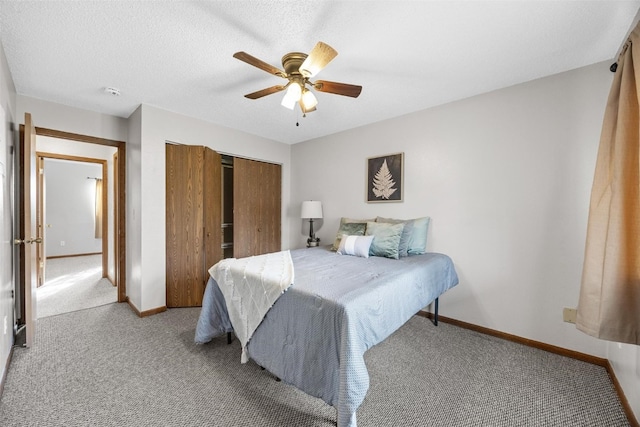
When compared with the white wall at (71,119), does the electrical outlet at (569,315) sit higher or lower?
lower

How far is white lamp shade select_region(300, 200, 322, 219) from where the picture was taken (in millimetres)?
3848

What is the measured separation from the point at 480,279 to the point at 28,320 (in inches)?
159

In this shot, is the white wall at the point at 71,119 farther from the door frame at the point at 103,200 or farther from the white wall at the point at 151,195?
the door frame at the point at 103,200

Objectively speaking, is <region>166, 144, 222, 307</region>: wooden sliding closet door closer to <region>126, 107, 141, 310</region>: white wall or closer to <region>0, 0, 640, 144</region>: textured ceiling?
<region>126, 107, 141, 310</region>: white wall

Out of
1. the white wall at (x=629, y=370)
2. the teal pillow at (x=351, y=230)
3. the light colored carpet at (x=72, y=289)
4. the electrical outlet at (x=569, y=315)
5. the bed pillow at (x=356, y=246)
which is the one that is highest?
the teal pillow at (x=351, y=230)

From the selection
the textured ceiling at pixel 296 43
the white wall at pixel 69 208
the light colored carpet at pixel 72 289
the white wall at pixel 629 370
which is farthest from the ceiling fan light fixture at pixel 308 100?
the white wall at pixel 69 208

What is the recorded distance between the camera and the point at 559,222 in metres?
2.21

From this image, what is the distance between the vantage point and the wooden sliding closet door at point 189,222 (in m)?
3.13

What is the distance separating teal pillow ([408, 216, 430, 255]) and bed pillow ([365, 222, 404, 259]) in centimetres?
17

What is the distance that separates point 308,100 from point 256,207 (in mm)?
2491

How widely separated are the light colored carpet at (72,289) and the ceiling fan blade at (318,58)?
3.72m

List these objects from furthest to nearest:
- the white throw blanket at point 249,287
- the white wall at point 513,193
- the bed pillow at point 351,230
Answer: the bed pillow at point 351,230 → the white wall at point 513,193 → the white throw blanket at point 249,287

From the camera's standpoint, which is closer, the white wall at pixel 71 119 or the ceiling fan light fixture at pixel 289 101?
the ceiling fan light fixture at pixel 289 101

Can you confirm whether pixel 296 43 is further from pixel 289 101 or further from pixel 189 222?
pixel 189 222
